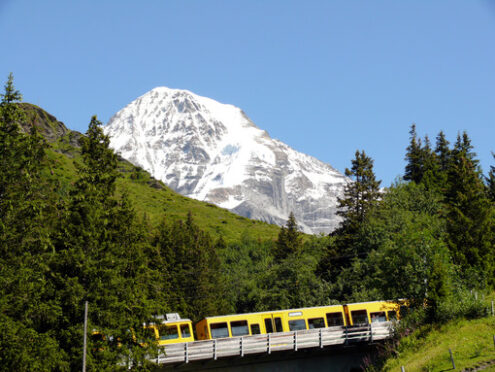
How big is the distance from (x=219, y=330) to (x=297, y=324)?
6675 mm

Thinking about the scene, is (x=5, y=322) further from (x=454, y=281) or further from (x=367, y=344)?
(x=454, y=281)

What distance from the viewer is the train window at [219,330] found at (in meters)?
45.6

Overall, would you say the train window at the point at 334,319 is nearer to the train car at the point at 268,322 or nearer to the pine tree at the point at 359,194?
the train car at the point at 268,322

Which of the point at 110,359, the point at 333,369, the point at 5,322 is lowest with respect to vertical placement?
the point at 333,369

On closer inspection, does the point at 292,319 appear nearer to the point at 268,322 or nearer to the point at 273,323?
the point at 273,323

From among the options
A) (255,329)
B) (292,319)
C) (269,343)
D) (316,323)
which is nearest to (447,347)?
(269,343)

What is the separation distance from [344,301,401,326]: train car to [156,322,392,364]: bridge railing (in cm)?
410

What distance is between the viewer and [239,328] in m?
45.9

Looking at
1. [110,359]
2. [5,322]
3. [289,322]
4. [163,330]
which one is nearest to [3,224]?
[5,322]

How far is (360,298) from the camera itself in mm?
63594

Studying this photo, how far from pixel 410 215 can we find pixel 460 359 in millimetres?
39120

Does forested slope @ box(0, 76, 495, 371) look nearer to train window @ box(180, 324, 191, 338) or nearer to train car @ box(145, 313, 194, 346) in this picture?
train car @ box(145, 313, 194, 346)

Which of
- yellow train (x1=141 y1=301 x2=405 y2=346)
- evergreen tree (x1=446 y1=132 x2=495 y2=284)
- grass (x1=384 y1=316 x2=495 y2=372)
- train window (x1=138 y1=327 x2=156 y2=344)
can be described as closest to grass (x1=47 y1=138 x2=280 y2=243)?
evergreen tree (x1=446 y1=132 x2=495 y2=284)

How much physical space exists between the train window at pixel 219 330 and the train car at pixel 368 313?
35.2ft
